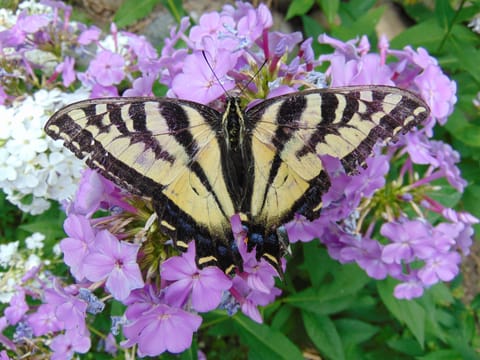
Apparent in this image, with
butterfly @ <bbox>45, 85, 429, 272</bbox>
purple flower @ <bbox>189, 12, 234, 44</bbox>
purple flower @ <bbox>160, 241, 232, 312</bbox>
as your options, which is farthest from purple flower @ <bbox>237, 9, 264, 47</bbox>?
purple flower @ <bbox>160, 241, 232, 312</bbox>

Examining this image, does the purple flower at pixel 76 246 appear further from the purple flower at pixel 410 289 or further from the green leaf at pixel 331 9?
the green leaf at pixel 331 9

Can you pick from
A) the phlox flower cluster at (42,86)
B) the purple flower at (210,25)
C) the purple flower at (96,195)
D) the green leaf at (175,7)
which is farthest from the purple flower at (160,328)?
the green leaf at (175,7)

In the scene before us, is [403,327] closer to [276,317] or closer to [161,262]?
[276,317]

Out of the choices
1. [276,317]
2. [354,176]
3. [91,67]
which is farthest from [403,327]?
[91,67]

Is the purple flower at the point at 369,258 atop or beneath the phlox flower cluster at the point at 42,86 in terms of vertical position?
beneath

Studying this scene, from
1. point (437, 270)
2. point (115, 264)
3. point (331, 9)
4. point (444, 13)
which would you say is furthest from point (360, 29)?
point (115, 264)
